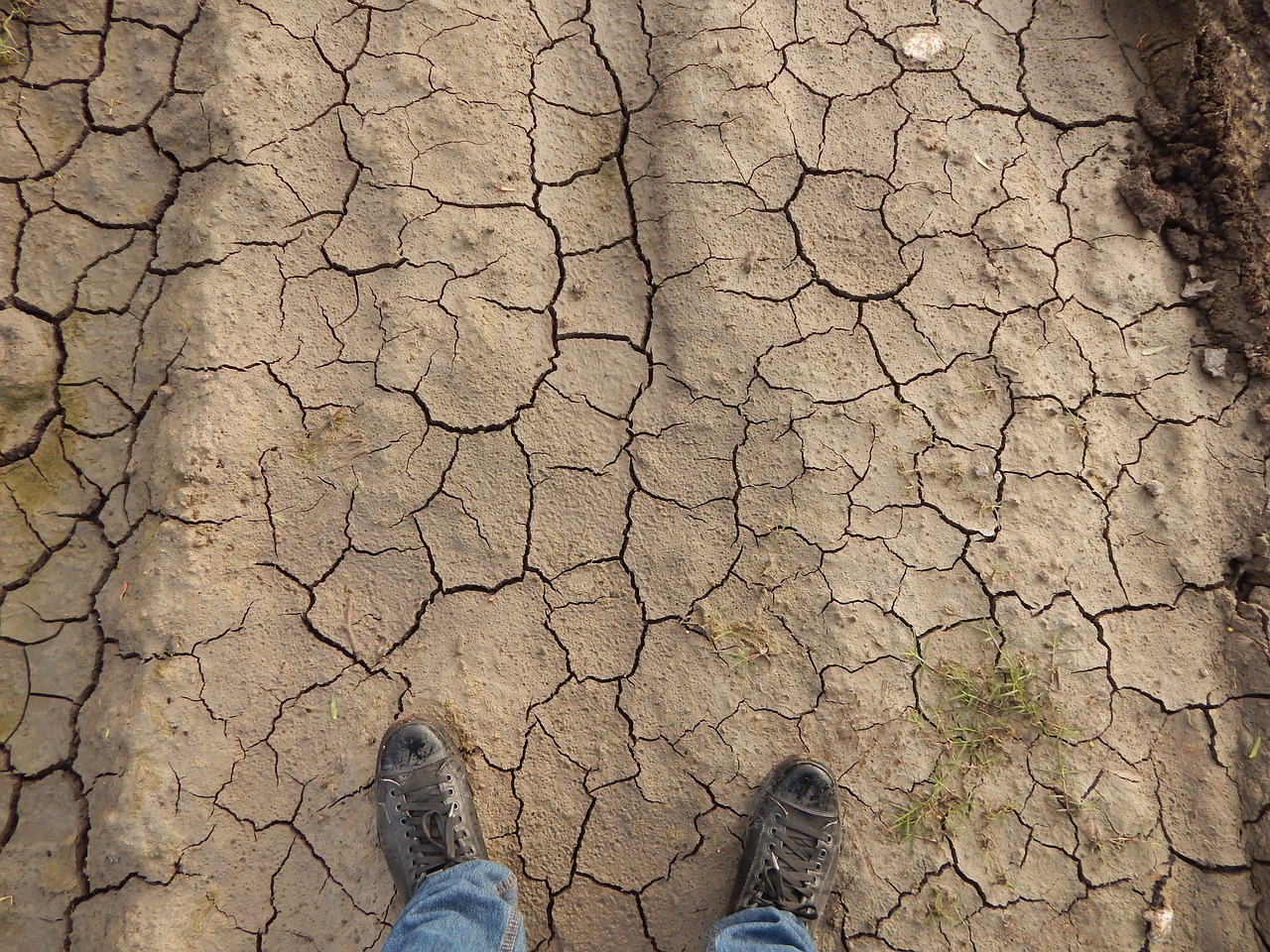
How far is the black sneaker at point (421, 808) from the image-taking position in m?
1.96

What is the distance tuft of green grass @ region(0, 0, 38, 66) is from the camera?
7.59ft

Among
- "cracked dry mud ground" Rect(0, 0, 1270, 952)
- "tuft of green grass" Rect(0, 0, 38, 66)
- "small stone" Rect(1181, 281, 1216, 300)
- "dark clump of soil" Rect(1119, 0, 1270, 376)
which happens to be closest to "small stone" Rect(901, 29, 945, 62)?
"cracked dry mud ground" Rect(0, 0, 1270, 952)

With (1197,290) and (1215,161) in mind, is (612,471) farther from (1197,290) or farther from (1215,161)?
(1215,161)

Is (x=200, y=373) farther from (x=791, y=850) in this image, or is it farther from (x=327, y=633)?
(x=791, y=850)

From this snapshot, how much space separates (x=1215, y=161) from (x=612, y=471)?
2170 millimetres

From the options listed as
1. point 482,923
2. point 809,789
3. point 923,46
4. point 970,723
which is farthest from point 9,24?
point 970,723

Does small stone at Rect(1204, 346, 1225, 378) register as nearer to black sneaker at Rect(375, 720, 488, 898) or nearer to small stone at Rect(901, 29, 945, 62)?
small stone at Rect(901, 29, 945, 62)

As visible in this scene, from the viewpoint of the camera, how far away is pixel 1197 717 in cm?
209

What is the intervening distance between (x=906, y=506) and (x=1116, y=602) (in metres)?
0.68

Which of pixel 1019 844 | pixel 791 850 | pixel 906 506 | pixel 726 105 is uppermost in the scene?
pixel 726 105

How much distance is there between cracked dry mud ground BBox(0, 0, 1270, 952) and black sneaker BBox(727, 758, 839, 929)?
0.07m

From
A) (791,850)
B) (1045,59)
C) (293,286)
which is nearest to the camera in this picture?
(791,850)

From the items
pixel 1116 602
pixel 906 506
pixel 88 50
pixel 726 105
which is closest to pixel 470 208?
pixel 726 105

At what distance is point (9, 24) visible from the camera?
232 cm
